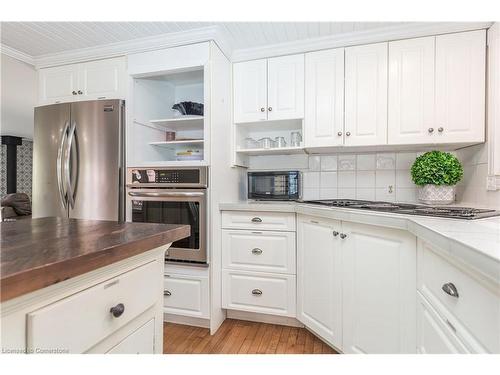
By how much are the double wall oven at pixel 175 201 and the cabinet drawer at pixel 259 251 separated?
22 cm

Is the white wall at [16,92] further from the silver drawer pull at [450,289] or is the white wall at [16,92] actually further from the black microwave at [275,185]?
the silver drawer pull at [450,289]

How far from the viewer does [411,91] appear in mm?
1974

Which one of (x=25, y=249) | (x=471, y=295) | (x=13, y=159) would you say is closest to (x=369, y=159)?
(x=471, y=295)

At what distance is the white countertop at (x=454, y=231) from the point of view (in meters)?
0.59

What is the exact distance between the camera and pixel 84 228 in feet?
2.91

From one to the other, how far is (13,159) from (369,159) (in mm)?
9612

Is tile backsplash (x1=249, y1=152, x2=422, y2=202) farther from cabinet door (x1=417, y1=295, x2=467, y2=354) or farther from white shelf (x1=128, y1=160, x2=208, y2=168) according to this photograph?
cabinet door (x1=417, y1=295, x2=467, y2=354)

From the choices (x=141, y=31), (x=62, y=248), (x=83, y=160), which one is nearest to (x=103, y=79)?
(x=141, y=31)

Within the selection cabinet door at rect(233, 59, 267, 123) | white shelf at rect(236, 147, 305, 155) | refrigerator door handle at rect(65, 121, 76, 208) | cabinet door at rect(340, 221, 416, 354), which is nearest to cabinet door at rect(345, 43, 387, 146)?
white shelf at rect(236, 147, 305, 155)

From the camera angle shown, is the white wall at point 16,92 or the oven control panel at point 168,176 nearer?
the oven control panel at point 168,176

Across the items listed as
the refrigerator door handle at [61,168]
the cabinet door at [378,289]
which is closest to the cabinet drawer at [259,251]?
the cabinet door at [378,289]

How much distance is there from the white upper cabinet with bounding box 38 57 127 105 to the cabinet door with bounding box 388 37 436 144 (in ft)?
7.03

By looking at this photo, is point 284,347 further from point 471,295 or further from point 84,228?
point 84,228

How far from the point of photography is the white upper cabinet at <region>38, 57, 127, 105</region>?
226 cm
